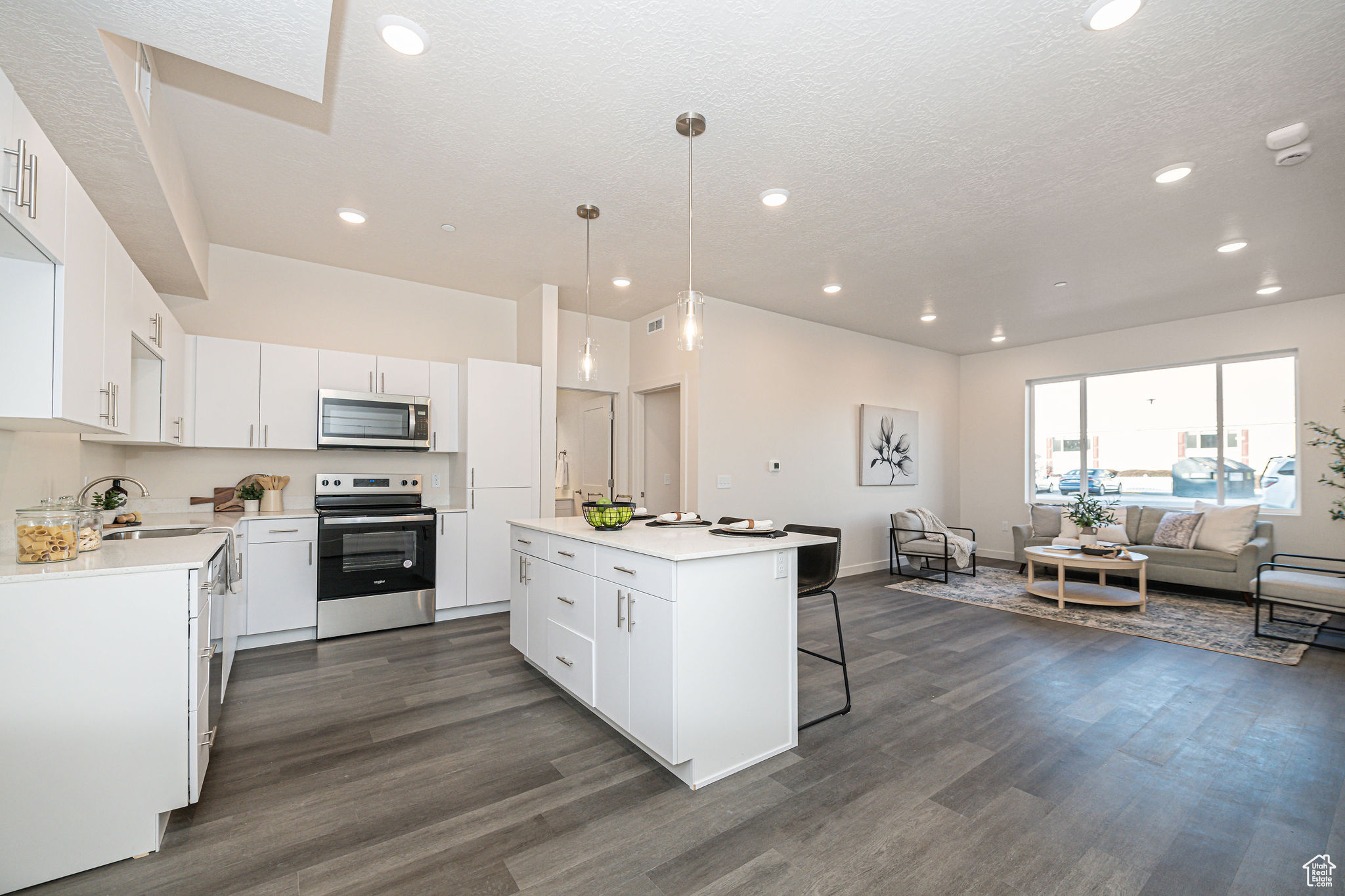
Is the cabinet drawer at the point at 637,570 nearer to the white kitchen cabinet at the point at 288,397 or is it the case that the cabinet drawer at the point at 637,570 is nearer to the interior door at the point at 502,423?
the interior door at the point at 502,423

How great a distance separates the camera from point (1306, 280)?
4.75 m

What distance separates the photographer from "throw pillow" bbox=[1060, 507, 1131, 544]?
19.1 ft

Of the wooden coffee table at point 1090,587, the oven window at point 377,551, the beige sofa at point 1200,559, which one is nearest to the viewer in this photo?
the oven window at point 377,551

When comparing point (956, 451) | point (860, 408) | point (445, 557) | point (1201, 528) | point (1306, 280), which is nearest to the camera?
point (445, 557)

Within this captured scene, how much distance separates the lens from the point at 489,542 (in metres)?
4.64

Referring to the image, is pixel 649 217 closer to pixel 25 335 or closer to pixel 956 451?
pixel 25 335

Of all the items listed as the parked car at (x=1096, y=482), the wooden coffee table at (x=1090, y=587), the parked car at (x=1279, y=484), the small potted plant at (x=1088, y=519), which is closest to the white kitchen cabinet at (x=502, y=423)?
the wooden coffee table at (x=1090, y=587)

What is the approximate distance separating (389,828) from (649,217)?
3.29 metres

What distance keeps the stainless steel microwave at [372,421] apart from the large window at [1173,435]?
7097 mm

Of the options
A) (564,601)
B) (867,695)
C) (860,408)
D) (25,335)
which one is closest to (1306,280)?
(860,408)

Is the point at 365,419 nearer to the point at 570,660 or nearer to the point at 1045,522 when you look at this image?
the point at 570,660

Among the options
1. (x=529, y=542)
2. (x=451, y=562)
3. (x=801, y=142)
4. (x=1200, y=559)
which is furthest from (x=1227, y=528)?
(x=451, y=562)

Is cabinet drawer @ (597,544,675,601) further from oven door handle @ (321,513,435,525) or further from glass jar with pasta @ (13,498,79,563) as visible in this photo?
oven door handle @ (321,513,435,525)

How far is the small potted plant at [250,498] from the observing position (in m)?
3.97
